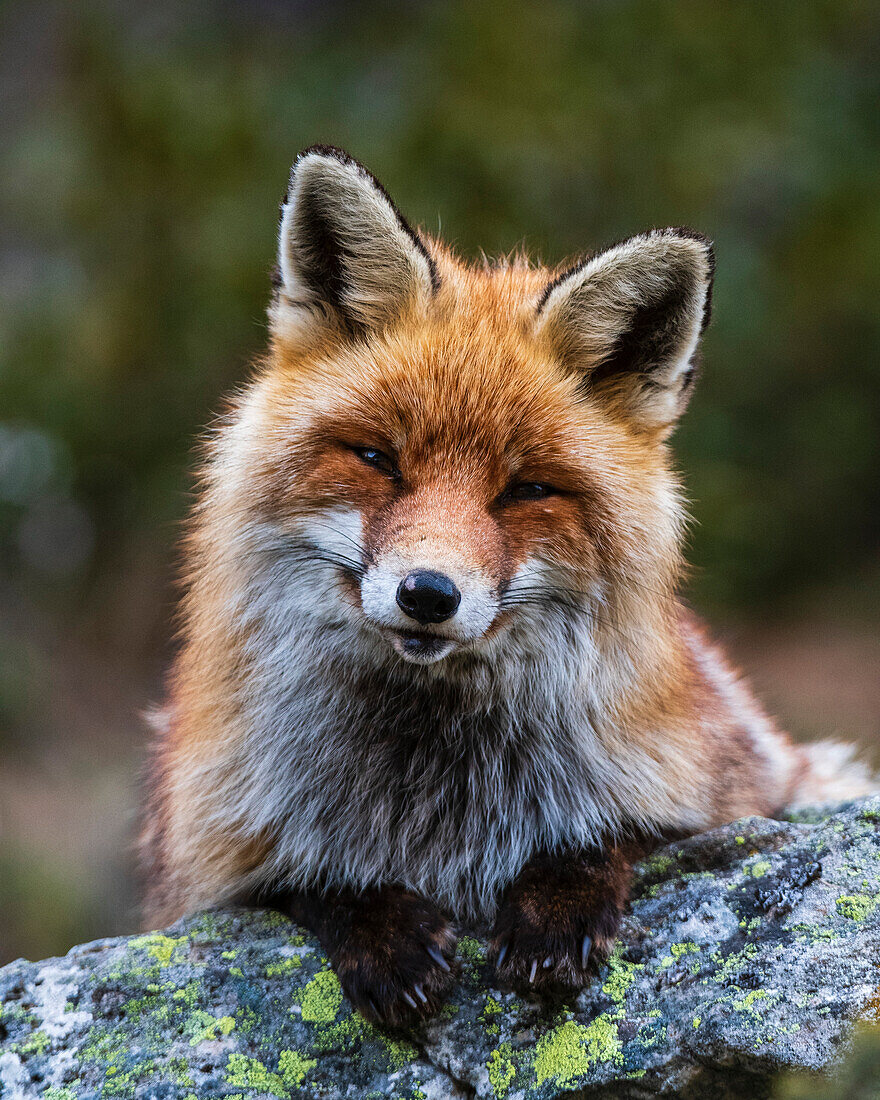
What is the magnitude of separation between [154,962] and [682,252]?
9.59 feet

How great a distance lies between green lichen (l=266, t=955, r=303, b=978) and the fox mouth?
1073mm

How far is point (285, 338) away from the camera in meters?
3.77

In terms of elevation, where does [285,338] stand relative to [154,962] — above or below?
above

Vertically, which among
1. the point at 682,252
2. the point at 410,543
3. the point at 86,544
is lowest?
the point at 86,544

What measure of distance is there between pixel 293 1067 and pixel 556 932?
88 centimetres

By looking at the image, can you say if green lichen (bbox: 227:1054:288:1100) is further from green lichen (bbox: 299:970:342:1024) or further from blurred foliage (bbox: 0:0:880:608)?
blurred foliage (bbox: 0:0:880:608)

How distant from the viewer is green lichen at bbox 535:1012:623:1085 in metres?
2.91

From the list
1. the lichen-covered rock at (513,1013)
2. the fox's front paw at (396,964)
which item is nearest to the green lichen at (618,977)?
the lichen-covered rock at (513,1013)

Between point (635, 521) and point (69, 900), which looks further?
point (69, 900)

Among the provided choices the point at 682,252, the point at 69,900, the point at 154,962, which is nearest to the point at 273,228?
the point at 69,900

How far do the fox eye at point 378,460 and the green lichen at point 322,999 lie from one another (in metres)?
1.61

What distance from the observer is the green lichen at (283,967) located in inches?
127

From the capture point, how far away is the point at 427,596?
286 cm

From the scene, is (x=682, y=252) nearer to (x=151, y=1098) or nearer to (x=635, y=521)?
(x=635, y=521)
